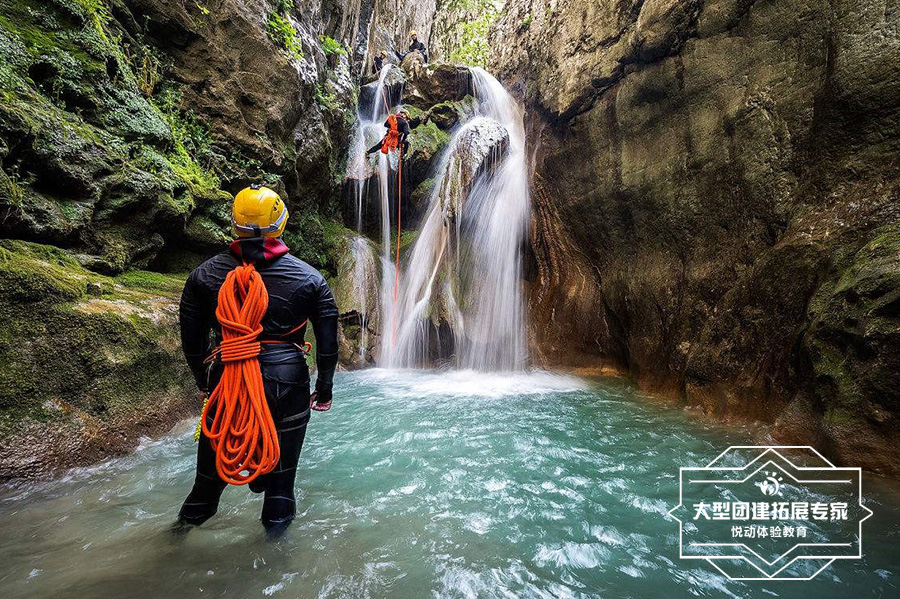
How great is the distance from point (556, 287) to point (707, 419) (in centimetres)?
393

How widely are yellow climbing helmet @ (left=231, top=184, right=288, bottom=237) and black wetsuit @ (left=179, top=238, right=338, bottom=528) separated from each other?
0.06 meters

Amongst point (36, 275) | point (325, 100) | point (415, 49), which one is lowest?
point (36, 275)

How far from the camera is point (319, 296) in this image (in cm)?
235

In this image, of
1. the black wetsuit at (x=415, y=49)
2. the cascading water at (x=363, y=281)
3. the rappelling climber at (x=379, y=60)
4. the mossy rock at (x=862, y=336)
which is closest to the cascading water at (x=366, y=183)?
the cascading water at (x=363, y=281)

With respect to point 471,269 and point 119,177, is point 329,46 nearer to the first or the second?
point 471,269

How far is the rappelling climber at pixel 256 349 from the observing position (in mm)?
2086

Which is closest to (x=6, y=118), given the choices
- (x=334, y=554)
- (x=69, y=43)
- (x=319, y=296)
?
(x=69, y=43)

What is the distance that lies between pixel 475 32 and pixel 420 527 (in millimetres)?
25698

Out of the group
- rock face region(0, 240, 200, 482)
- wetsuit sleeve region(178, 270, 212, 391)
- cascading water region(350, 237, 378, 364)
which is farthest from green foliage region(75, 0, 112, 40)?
cascading water region(350, 237, 378, 364)

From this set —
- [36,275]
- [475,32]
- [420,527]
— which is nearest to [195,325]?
[420,527]

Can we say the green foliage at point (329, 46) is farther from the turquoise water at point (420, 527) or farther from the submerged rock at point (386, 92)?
the turquoise water at point (420, 527)

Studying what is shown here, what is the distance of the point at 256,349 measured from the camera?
2107mm

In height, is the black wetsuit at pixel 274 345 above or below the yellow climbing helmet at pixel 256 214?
below

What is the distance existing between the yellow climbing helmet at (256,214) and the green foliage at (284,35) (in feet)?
29.4
